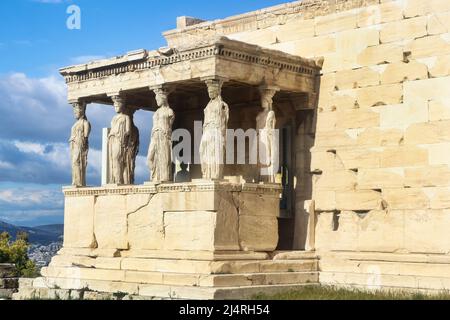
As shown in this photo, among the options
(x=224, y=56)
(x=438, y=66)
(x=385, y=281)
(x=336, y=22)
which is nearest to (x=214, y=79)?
(x=224, y=56)

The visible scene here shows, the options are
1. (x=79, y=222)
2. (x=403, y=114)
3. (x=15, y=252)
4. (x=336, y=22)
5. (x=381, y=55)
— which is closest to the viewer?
(x=403, y=114)

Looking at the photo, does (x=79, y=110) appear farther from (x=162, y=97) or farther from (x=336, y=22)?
(x=336, y=22)

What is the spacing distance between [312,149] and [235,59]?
7.89 ft

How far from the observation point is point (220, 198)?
15344 mm

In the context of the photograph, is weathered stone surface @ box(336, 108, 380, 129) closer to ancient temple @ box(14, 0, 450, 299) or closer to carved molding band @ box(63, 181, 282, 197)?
ancient temple @ box(14, 0, 450, 299)

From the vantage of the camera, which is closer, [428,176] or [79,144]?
[428,176]

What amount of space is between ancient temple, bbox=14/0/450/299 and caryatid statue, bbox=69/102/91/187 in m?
0.03

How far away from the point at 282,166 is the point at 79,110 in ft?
13.3

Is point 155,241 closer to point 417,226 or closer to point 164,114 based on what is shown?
point 164,114

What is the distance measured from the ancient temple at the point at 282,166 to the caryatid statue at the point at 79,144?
27 millimetres

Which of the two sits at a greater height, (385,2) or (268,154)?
(385,2)

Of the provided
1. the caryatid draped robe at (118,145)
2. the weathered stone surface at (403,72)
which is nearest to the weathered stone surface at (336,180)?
the weathered stone surface at (403,72)

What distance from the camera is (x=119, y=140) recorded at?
17.3m
